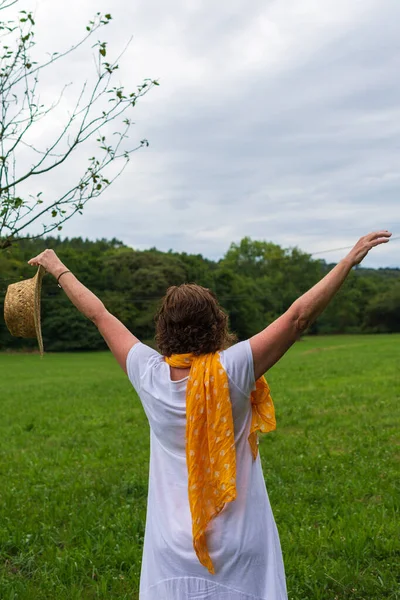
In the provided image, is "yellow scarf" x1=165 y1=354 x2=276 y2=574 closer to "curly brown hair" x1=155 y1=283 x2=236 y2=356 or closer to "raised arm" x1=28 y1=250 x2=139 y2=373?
"curly brown hair" x1=155 y1=283 x2=236 y2=356

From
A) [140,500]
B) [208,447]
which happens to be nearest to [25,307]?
[208,447]

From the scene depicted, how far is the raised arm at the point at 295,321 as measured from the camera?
228 cm

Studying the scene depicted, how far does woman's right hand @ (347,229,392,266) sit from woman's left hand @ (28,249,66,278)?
4.81ft

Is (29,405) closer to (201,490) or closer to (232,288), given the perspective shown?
(201,490)

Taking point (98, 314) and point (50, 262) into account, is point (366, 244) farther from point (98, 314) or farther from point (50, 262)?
point (50, 262)

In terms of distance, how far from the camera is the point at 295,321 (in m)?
2.28

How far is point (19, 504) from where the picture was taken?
Answer: 648 centimetres

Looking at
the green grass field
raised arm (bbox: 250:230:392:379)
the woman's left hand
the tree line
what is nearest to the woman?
raised arm (bbox: 250:230:392:379)

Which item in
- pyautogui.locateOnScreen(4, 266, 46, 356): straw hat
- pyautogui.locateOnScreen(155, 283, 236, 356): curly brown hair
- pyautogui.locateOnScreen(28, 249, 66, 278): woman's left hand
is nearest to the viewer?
pyautogui.locateOnScreen(155, 283, 236, 356): curly brown hair

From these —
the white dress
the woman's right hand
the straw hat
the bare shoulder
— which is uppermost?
the woman's right hand

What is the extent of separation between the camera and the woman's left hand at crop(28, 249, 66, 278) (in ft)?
10.0

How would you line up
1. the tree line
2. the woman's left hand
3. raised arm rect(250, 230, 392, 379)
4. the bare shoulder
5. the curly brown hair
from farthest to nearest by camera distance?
1. the tree line
2. the woman's left hand
3. the bare shoulder
4. the curly brown hair
5. raised arm rect(250, 230, 392, 379)

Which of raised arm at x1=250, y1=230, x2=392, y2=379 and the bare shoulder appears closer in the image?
raised arm at x1=250, y1=230, x2=392, y2=379

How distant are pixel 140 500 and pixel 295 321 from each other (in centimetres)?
490
